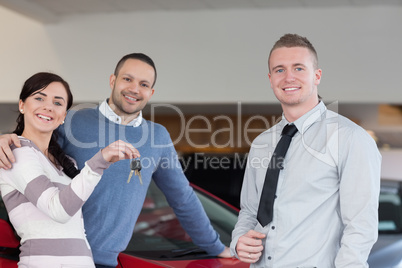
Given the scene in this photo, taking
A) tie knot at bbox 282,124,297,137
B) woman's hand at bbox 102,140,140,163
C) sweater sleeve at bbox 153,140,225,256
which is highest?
tie knot at bbox 282,124,297,137

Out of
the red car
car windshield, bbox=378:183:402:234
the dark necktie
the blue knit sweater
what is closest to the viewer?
the dark necktie

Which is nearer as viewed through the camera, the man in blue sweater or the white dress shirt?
the white dress shirt

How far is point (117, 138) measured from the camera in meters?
2.22

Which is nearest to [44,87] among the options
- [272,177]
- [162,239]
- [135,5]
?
[272,177]

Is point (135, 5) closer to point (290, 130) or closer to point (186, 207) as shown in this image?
point (186, 207)

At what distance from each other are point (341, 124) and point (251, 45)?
12.9 feet

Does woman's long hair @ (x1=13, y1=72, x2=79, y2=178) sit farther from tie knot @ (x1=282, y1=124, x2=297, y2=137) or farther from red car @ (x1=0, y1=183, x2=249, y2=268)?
tie knot @ (x1=282, y1=124, x2=297, y2=137)

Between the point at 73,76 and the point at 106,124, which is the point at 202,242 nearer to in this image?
the point at 106,124

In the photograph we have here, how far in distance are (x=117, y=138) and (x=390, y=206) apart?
221cm

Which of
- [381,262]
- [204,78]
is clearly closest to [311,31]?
[204,78]

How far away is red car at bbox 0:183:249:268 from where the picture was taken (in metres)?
2.01

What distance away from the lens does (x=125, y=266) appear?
2.21 metres

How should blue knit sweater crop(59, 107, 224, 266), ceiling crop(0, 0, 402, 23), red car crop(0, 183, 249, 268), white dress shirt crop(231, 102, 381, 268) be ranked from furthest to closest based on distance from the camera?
1. ceiling crop(0, 0, 402, 23)
2. blue knit sweater crop(59, 107, 224, 266)
3. red car crop(0, 183, 249, 268)
4. white dress shirt crop(231, 102, 381, 268)

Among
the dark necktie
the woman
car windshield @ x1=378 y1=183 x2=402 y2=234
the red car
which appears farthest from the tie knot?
car windshield @ x1=378 y1=183 x2=402 y2=234
